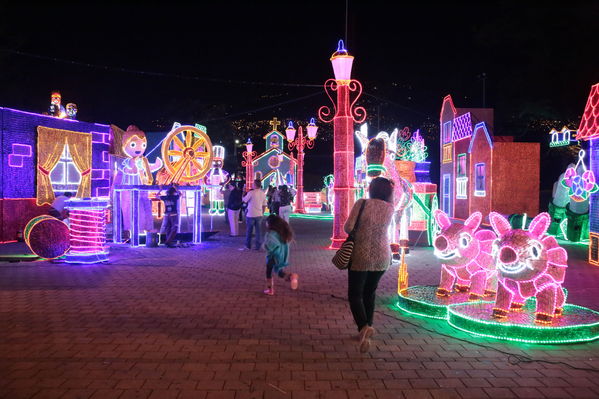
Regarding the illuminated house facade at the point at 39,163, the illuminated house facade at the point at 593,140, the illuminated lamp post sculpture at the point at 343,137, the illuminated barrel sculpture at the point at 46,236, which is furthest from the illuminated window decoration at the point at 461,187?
the illuminated barrel sculpture at the point at 46,236

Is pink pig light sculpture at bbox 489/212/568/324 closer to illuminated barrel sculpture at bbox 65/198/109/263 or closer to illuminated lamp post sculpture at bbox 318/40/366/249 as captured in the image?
illuminated lamp post sculpture at bbox 318/40/366/249

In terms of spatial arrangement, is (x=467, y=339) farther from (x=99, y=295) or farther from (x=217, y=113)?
(x=217, y=113)

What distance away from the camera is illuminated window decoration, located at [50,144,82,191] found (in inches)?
643

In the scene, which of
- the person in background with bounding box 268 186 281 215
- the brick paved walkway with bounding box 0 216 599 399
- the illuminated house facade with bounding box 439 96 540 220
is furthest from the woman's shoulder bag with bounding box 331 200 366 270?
the illuminated house facade with bounding box 439 96 540 220

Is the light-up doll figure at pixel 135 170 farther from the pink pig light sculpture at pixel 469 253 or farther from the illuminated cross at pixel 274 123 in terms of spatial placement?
the illuminated cross at pixel 274 123

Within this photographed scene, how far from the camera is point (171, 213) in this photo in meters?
13.4

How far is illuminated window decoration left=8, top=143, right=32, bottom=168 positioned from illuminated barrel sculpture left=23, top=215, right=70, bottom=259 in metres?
4.73

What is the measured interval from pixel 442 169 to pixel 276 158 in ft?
62.2

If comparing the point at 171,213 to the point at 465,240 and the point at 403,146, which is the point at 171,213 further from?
the point at 403,146

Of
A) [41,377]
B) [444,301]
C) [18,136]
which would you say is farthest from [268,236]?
[18,136]

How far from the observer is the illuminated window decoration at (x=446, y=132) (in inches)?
960

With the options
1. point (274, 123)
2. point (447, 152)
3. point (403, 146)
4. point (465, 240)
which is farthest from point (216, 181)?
point (465, 240)

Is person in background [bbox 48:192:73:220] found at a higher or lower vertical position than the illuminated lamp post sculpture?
lower

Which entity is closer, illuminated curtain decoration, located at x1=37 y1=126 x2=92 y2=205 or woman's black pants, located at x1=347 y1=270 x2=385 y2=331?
woman's black pants, located at x1=347 y1=270 x2=385 y2=331
